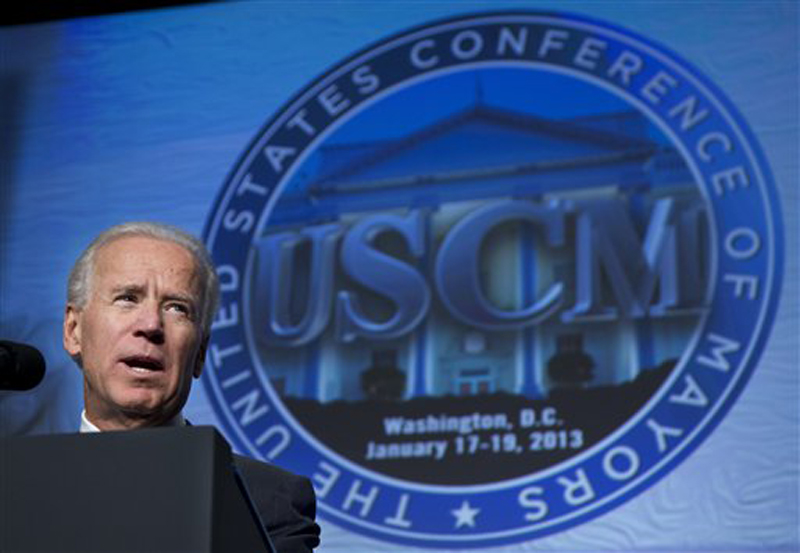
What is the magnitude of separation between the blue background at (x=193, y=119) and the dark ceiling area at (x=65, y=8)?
0.02 metres

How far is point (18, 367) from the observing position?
140 cm

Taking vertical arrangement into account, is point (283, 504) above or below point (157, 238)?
below

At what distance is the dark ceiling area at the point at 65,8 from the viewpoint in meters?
3.48

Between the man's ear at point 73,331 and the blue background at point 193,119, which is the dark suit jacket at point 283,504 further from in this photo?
the blue background at point 193,119

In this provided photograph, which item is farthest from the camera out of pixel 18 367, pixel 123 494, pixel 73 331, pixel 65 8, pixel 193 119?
pixel 65 8

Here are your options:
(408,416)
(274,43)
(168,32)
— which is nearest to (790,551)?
(408,416)

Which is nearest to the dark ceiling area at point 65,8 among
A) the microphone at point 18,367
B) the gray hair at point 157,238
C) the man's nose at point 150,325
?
the gray hair at point 157,238

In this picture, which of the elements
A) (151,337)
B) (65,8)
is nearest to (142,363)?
(151,337)

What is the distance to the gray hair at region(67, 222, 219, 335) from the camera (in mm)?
1731

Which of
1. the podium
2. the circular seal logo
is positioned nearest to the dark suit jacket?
the podium

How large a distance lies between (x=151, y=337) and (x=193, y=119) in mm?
1756

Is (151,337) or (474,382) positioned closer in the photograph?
(151,337)

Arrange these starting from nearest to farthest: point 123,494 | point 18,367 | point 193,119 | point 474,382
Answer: point 123,494 → point 18,367 → point 474,382 → point 193,119

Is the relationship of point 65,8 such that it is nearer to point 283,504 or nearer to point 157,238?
point 157,238
